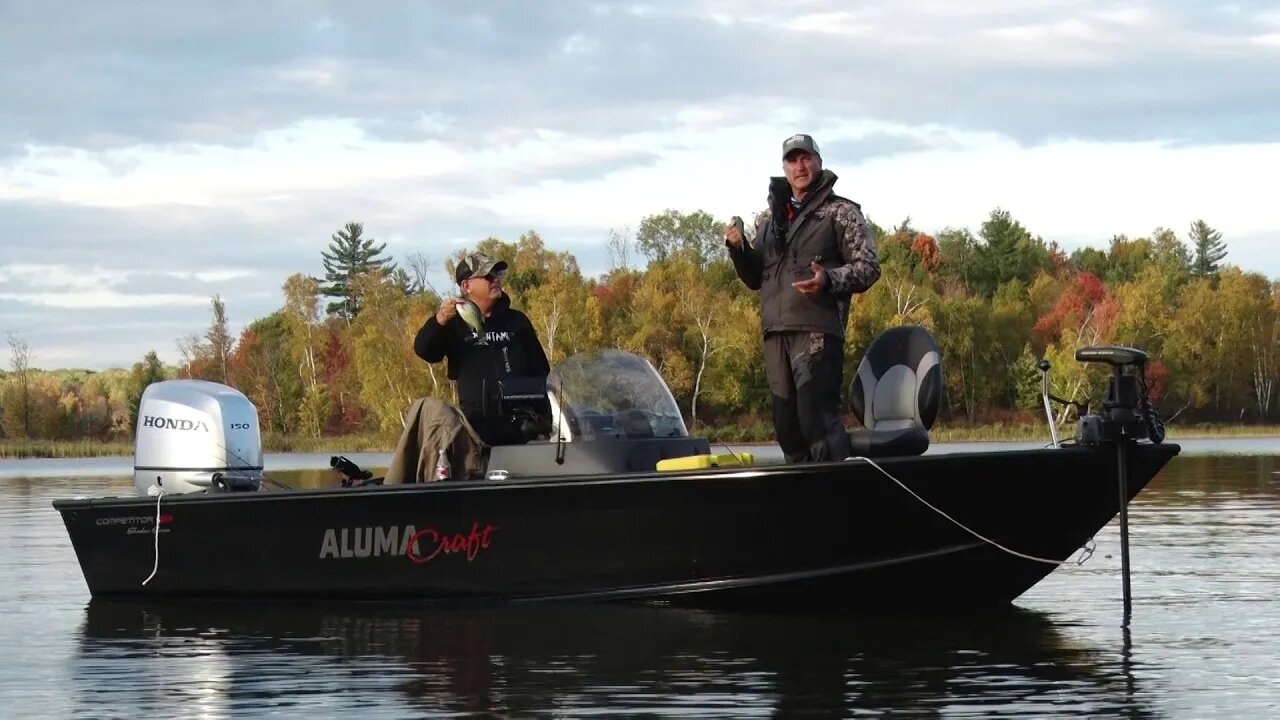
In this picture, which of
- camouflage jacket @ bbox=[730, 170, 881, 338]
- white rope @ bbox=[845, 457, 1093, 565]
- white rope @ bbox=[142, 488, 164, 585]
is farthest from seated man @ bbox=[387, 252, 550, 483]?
white rope @ bbox=[845, 457, 1093, 565]

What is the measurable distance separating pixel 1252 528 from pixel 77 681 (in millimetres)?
9036

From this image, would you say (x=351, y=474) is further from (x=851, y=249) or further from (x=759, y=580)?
(x=851, y=249)

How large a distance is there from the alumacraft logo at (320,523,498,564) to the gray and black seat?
189cm

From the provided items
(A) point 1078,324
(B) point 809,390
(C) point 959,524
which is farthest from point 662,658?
(A) point 1078,324

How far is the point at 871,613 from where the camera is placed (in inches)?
334

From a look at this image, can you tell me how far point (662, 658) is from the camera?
7379 millimetres

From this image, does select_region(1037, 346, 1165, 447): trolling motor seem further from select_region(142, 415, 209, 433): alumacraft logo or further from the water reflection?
select_region(142, 415, 209, 433): alumacraft logo

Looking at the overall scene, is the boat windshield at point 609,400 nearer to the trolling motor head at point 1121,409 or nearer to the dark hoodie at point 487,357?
the dark hoodie at point 487,357

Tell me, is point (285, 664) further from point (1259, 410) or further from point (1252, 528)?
point (1259, 410)

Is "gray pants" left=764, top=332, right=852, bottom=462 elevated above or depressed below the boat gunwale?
above

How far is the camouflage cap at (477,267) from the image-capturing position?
9273mm

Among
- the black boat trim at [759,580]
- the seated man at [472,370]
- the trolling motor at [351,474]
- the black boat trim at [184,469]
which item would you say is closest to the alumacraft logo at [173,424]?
the black boat trim at [184,469]

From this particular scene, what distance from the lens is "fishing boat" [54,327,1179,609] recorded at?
26.5 feet

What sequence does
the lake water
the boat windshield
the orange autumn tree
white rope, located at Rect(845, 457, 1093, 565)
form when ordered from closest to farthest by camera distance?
the lake water < white rope, located at Rect(845, 457, 1093, 565) < the boat windshield < the orange autumn tree
